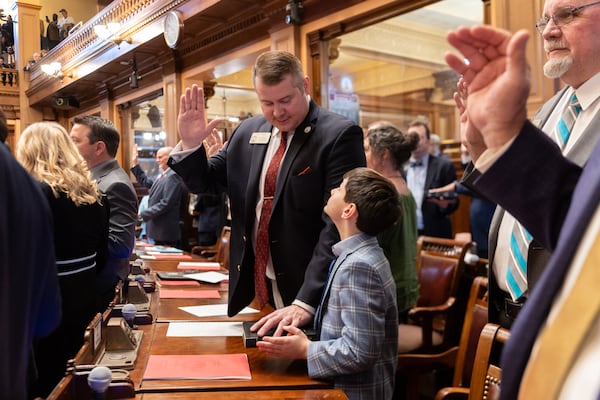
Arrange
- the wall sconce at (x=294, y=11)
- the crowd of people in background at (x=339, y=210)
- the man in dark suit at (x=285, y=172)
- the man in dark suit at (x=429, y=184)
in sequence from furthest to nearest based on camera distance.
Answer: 1. the wall sconce at (x=294, y=11)
2. the man in dark suit at (x=429, y=184)
3. the man in dark suit at (x=285, y=172)
4. the crowd of people in background at (x=339, y=210)

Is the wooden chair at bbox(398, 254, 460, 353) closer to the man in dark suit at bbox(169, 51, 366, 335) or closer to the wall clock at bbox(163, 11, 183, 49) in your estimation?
the man in dark suit at bbox(169, 51, 366, 335)

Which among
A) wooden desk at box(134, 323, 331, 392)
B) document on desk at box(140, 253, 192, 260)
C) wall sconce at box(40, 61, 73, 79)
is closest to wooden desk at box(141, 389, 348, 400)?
wooden desk at box(134, 323, 331, 392)

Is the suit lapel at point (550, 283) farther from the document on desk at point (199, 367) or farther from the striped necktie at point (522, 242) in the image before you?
the document on desk at point (199, 367)

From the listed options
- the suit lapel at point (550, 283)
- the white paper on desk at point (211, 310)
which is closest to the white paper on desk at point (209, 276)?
the white paper on desk at point (211, 310)

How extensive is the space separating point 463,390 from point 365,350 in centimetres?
38

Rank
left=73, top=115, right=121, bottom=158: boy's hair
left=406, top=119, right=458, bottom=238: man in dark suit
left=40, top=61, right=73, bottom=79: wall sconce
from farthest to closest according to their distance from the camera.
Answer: left=40, top=61, right=73, bottom=79: wall sconce, left=406, top=119, right=458, bottom=238: man in dark suit, left=73, top=115, right=121, bottom=158: boy's hair

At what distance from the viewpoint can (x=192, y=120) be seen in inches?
81.6

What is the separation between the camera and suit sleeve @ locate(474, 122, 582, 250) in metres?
0.76

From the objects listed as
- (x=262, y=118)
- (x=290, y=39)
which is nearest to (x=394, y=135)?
(x=262, y=118)

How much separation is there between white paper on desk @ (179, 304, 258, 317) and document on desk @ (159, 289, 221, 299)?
0.21 m

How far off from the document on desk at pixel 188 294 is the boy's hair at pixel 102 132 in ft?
3.02

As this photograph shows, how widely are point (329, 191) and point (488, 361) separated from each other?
80 cm

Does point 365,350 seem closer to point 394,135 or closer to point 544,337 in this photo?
point 544,337

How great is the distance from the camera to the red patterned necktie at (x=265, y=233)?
1.95m
